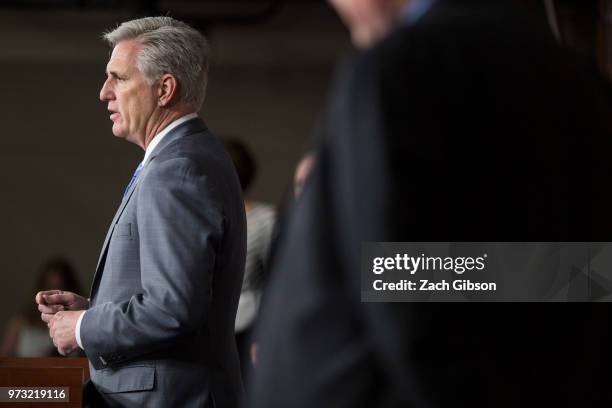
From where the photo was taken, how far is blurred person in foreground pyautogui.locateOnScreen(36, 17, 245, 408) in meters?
1.74

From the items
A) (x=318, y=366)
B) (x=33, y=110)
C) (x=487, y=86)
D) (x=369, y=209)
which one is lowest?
(x=318, y=366)

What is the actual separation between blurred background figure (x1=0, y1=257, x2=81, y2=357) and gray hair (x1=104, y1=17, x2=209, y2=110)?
3807 mm

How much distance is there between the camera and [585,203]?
3.03ft

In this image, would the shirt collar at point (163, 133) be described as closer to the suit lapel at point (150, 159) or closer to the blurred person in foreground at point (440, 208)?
the suit lapel at point (150, 159)

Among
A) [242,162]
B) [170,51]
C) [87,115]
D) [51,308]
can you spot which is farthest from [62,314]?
[87,115]

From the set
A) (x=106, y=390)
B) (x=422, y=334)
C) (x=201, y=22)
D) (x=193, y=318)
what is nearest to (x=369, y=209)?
(x=422, y=334)

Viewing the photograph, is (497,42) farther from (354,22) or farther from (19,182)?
(19,182)

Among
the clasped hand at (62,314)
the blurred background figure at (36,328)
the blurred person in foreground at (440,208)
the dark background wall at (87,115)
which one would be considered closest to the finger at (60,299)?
the clasped hand at (62,314)

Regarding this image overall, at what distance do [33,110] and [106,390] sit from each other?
21.3ft

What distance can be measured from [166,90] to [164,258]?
13.7 inches

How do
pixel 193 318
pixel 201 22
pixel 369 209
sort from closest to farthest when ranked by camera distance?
pixel 369 209 → pixel 193 318 → pixel 201 22

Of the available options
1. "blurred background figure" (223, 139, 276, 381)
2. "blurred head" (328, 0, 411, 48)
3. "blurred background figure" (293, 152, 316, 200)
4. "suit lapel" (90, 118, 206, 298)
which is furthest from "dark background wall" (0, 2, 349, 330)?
"blurred head" (328, 0, 411, 48)

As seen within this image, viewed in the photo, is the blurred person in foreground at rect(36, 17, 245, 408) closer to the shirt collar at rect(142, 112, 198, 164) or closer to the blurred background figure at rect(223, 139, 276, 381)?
the shirt collar at rect(142, 112, 198, 164)

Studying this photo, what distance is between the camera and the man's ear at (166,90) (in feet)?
6.29
